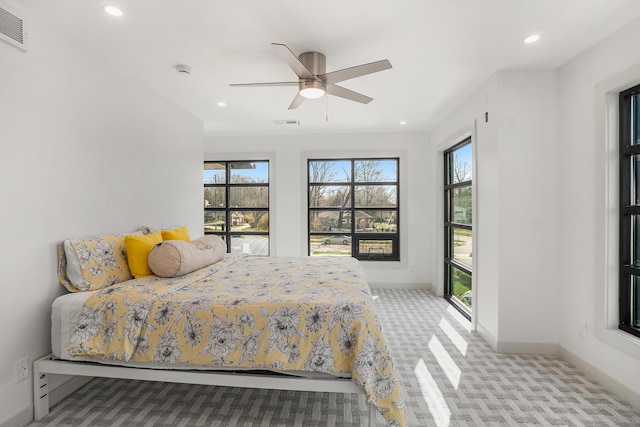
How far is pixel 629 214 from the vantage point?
223cm

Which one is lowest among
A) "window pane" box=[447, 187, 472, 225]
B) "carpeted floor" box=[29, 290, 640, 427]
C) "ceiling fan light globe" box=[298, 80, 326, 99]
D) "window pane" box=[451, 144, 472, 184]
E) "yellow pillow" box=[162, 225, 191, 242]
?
"carpeted floor" box=[29, 290, 640, 427]

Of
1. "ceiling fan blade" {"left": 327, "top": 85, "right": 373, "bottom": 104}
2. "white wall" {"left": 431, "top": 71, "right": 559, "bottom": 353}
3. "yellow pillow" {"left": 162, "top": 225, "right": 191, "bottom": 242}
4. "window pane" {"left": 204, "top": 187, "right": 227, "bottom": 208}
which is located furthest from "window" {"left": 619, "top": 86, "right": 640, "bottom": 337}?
"window pane" {"left": 204, "top": 187, "right": 227, "bottom": 208}

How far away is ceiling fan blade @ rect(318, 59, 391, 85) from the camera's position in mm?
2139

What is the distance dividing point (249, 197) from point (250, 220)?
41cm

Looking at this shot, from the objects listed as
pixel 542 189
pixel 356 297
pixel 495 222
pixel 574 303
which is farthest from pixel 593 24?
pixel 356 297

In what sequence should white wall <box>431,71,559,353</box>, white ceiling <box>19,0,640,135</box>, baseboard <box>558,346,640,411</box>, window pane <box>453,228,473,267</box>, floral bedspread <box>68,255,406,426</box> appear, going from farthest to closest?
window pane <box>453,228,473,267</box> → white wall <box>431,71,559,353</box> → baseboard <box>558,346,640,411</box> → white ceiling <box>19,0,640,135</box> → floral bedspread <box>68,255,406,426</box>

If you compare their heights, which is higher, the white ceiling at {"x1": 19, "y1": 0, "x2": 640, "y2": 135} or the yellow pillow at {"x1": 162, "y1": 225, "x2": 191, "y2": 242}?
the white ceiling at {"x1": 19, "y1": 0, "x2": 640, "y2": 135}

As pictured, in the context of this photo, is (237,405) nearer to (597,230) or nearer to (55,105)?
(55,105)

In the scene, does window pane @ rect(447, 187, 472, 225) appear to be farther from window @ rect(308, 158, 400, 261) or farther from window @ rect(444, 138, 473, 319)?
window @ rect(308, 158, 400, 261)

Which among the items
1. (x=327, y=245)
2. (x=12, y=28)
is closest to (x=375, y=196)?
(x=327, y=245)

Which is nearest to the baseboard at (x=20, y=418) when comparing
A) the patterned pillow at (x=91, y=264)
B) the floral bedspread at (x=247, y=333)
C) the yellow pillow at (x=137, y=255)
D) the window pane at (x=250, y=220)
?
the floral bedspread at (x=247, y=333)

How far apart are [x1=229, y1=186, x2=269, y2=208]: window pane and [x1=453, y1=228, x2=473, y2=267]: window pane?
3136 millimetres

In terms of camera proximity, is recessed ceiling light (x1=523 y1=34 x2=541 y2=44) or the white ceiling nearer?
the white ceiling

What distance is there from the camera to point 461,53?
255 cm
